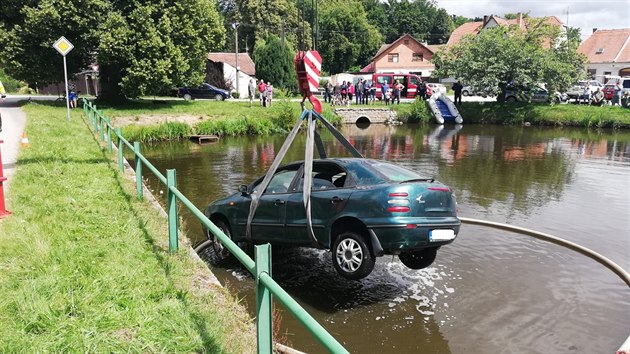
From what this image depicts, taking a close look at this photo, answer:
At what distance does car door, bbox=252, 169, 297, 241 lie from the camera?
750 centimetres

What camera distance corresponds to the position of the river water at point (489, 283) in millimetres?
5930

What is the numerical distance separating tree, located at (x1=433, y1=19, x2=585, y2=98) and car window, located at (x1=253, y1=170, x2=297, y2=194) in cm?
3164

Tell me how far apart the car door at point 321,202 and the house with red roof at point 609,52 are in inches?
2254

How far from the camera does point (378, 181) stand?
6684mm

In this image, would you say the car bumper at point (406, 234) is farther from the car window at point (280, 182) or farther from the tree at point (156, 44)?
the tree at point (156, 44)

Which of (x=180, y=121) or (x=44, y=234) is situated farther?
(x=180, y=121)

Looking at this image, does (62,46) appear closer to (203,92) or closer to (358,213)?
(358,213)

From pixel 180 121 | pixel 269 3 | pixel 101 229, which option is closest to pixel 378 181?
pixel 101 229

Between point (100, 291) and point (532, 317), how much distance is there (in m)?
4.95

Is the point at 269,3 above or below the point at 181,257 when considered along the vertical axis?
above

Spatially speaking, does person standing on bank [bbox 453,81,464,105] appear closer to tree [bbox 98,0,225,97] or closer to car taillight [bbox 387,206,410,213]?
tree [bbox 98,0,225,97]

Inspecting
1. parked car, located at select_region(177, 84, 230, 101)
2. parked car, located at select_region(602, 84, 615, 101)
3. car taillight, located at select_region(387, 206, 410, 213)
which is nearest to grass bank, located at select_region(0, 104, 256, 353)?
car taillight, located at select_region(387, 206, 410, 213)

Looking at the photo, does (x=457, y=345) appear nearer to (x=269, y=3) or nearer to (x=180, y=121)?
(x=180, y=121)

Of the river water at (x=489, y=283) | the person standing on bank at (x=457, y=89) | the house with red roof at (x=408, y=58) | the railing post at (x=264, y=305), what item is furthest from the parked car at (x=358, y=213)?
the house with red roof at (x=408, y=58)
